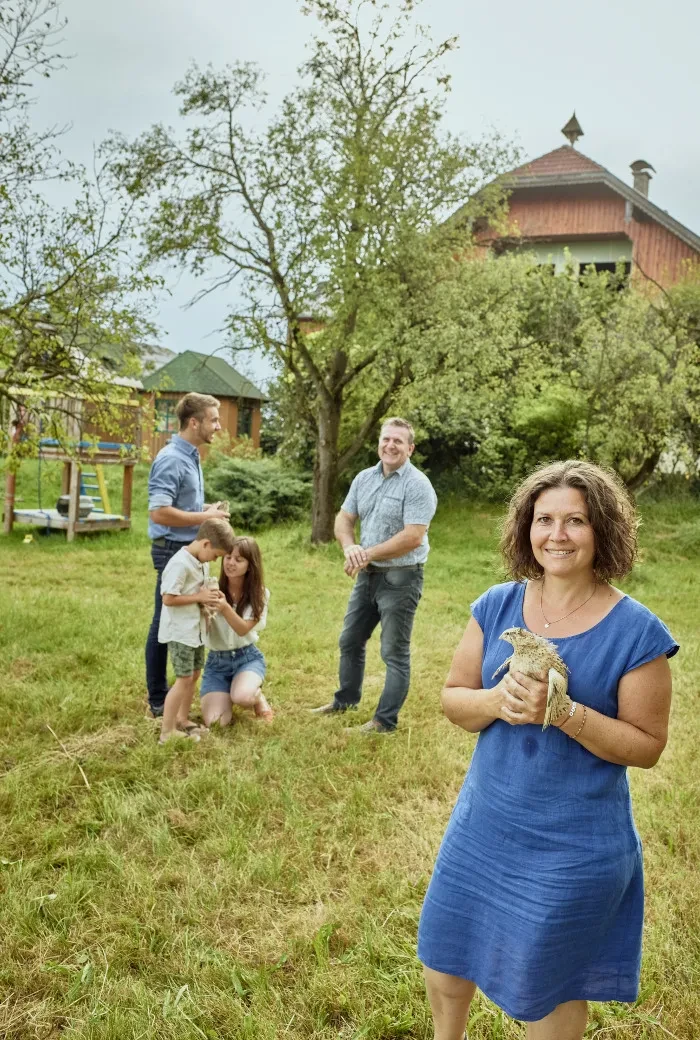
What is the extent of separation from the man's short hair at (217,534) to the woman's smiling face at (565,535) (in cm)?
314

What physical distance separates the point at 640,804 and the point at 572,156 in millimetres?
23371

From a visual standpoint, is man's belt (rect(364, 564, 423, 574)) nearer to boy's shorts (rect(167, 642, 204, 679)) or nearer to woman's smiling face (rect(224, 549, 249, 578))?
woman's smiling face (rect(224, 549, 249, 578))

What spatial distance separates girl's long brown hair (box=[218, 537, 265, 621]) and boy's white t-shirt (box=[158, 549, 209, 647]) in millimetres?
296

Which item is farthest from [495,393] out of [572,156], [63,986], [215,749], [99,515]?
[572,156]

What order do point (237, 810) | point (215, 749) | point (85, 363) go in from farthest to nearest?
point (85, 363) < point (215, 749) < point (237, 810)

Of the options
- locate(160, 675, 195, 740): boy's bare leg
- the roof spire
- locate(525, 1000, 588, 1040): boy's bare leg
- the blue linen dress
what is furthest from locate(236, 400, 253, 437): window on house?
locate(525, 1000, 588, 1040): boy's bare leg

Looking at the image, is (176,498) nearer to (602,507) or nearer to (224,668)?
Answer: (224,668)

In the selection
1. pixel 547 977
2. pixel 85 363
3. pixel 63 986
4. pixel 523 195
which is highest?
pixel 523 195

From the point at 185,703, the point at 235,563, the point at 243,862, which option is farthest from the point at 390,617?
the point at 243,862

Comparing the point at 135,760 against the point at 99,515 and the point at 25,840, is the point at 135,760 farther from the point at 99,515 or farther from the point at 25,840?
A: the point at 99,515

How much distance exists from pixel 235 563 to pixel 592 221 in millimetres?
21062

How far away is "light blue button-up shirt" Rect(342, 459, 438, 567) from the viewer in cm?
515

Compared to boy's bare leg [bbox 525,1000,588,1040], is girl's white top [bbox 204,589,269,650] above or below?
above

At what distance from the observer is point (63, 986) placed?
109 inches
